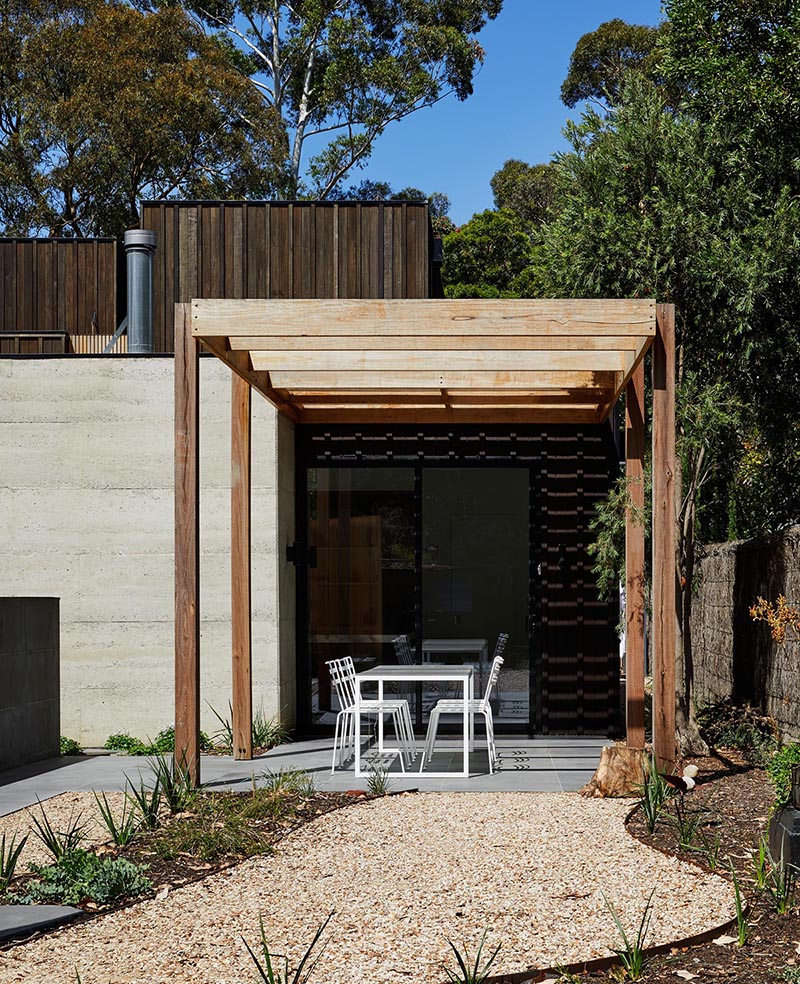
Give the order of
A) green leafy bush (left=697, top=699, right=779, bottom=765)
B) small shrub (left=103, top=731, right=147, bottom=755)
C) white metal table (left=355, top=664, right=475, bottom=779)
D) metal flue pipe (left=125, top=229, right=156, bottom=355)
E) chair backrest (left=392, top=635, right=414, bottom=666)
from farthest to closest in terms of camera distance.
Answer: metal flue pipe (left=125, top=229, right=156, bottom=355) < chair backrest (left=392, top=635, right=414, bottom=666) < small shrub (left=103, top=731, right=147, bottom=755) < green leafy bush (left=697, top=699, right=779, bottom=765) < white metal table (left=355, top=664, right=475, bottom=779)

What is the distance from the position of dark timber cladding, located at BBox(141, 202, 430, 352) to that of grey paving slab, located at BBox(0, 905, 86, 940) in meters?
7.21

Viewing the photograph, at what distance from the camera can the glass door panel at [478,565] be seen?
1090cm

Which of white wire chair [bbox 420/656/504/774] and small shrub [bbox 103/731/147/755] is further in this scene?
small shrub [bbox 103/731/147/755]

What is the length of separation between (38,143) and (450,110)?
833 cm

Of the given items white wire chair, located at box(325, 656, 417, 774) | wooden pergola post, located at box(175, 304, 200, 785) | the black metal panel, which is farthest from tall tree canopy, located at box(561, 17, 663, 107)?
wooden pergola post, located at box(175, 304, 200, 785)

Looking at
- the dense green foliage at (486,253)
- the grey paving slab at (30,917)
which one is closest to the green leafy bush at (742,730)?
the grey paving slab at (30,917)

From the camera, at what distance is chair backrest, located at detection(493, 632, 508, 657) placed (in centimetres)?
1015

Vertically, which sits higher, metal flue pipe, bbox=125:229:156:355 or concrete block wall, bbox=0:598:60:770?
metal flue pipe, bbox=125:229:156:355

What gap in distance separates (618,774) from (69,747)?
453 cm

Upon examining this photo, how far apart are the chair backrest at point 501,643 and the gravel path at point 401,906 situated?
3.47 metres

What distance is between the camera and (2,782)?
830cm

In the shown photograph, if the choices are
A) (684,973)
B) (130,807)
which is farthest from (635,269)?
(684,973)

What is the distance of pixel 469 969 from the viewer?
414 centimetres

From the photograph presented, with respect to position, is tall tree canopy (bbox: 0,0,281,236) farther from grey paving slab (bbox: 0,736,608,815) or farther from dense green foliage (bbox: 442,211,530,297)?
grey paving slab (bbox: 0,736,608,815)
